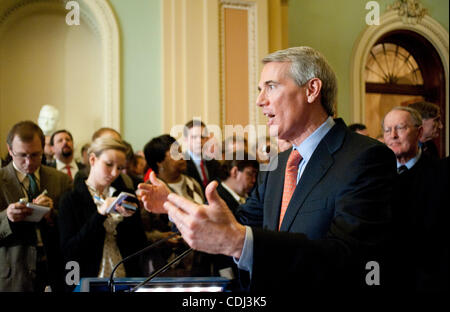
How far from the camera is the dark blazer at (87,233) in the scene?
260cm

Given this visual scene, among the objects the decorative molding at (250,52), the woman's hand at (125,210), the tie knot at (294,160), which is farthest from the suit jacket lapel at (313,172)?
the decorative molding at (250,52)

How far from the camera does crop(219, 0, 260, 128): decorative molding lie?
5801 millimetres

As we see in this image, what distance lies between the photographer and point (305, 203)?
1543mm

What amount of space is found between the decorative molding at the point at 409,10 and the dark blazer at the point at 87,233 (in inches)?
251

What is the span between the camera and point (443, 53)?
8.09 m

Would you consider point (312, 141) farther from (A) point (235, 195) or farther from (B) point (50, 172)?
(B) point (50, 172)

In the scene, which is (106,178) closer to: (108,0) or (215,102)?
(215,102)

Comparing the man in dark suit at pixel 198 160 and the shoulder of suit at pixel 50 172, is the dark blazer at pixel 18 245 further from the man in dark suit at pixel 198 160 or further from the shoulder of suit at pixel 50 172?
the man in dark suit at pixel 198 160

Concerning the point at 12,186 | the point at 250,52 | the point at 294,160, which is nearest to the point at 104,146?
the point at 12,186

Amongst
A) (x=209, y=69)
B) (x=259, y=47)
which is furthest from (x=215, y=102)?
(x=259, y=47)

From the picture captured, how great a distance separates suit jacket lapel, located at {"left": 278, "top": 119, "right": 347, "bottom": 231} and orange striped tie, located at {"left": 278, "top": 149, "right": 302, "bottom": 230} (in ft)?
0.32

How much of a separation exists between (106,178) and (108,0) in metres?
3.36

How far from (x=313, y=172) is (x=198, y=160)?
8.19ft

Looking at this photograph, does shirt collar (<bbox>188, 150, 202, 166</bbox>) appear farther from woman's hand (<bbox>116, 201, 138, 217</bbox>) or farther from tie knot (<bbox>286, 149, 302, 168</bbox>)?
tie knot (<bbox>286, 149, 302, 168</bbox>)
